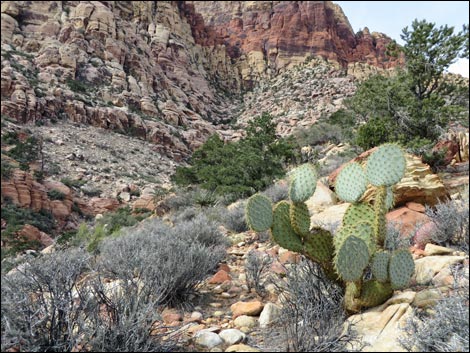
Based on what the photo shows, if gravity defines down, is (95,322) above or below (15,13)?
below

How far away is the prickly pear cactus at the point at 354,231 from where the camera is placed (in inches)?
102

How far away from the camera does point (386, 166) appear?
9.56ft

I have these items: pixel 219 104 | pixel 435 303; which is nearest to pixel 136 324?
pixel 435 303

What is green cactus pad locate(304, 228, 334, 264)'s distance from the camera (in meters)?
2.84

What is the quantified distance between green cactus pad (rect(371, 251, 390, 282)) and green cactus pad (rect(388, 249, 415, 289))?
0.04 meters

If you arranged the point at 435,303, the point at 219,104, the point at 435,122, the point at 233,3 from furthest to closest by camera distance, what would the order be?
1. the point at 233,3
2. the point at 219,104
3. the point at 435,122
4. the point at 435,303

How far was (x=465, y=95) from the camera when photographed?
429 inches

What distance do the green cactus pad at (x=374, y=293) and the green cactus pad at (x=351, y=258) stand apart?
0.28 metres

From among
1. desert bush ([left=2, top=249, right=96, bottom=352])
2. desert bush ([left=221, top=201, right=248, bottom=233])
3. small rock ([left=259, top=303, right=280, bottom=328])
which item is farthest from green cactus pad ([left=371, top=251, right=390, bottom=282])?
desert bush ([left=221, top=201, right=248, bottom=233])

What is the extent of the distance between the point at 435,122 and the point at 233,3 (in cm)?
9490

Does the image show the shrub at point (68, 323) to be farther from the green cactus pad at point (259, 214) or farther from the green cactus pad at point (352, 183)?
the green cactus pad at point (352, 183)

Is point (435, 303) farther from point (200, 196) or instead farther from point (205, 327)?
point (200, 196)

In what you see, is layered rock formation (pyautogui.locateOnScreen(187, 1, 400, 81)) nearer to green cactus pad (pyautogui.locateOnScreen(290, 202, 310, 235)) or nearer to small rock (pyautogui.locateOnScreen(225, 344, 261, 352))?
green cactus pad (pyautogui.locateOnScreen(290, 202, 310, 235))

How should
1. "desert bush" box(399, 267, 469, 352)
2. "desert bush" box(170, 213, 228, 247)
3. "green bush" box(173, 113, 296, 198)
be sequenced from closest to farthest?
"desert bush" box(399, 267, 469, 352) → "desert bush" box(170, 213, 228, 247) → "green bush" box(173, 113, 296, 198)
